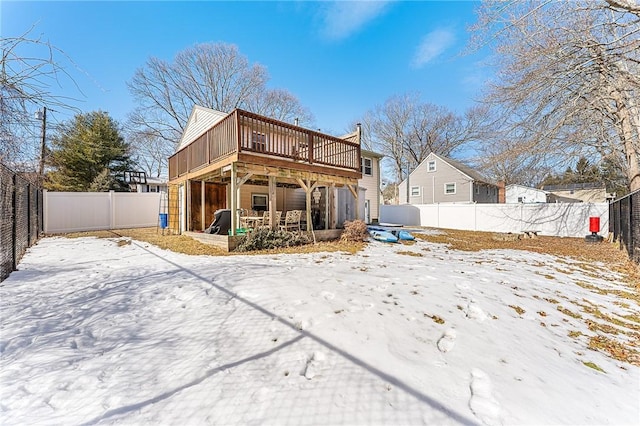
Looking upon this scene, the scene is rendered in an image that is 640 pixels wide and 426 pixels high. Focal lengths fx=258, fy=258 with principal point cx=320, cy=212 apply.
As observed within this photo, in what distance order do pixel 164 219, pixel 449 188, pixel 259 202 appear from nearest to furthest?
pixel 164 219
pixel 259 202
pixel 449 188

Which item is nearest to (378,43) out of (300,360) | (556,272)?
(556,272)

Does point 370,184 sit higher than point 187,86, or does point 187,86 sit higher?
point 187,86

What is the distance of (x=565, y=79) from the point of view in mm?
7215

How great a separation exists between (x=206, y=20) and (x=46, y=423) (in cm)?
1298

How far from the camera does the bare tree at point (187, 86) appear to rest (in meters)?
20.7

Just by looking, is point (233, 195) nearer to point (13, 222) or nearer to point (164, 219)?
point (13, 222)

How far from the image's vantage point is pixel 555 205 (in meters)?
12.9

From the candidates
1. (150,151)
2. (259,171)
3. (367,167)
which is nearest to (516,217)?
(367,167)

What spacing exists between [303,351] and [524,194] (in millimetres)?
34111

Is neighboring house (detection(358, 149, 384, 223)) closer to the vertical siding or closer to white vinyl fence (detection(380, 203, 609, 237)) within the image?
white vinyl fence (detection(380, 203, 609, 237))

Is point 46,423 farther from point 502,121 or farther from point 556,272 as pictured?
point 502,121

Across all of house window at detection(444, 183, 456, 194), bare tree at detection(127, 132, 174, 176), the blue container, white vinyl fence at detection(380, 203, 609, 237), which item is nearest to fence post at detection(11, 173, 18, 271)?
the blue container

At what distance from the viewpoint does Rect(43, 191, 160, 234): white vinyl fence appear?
11648mm

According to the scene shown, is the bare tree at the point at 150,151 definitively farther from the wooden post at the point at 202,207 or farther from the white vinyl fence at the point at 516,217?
the white vinyl fence at the point at 516,217
